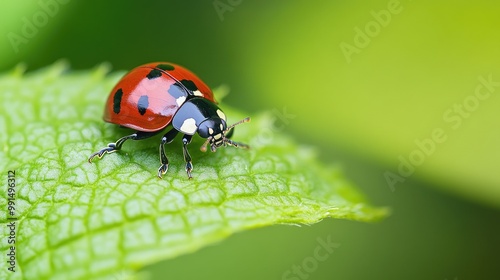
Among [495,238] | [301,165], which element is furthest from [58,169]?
A: [495,238]

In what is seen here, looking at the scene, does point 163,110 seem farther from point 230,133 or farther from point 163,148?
point 230,133

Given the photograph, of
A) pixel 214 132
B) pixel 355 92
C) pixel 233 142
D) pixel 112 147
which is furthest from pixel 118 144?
pixel 355 92

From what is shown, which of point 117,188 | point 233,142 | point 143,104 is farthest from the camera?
point 233,142

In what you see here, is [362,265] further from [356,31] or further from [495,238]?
[356,31]

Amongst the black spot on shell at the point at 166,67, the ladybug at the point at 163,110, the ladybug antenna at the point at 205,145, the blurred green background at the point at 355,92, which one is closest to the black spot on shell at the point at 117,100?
the ladybug at the point at 163,110

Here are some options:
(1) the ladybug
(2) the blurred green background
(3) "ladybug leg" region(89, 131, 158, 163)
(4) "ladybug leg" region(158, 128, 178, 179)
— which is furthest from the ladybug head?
(2) the blurred green background

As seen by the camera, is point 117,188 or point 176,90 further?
point 176,90
